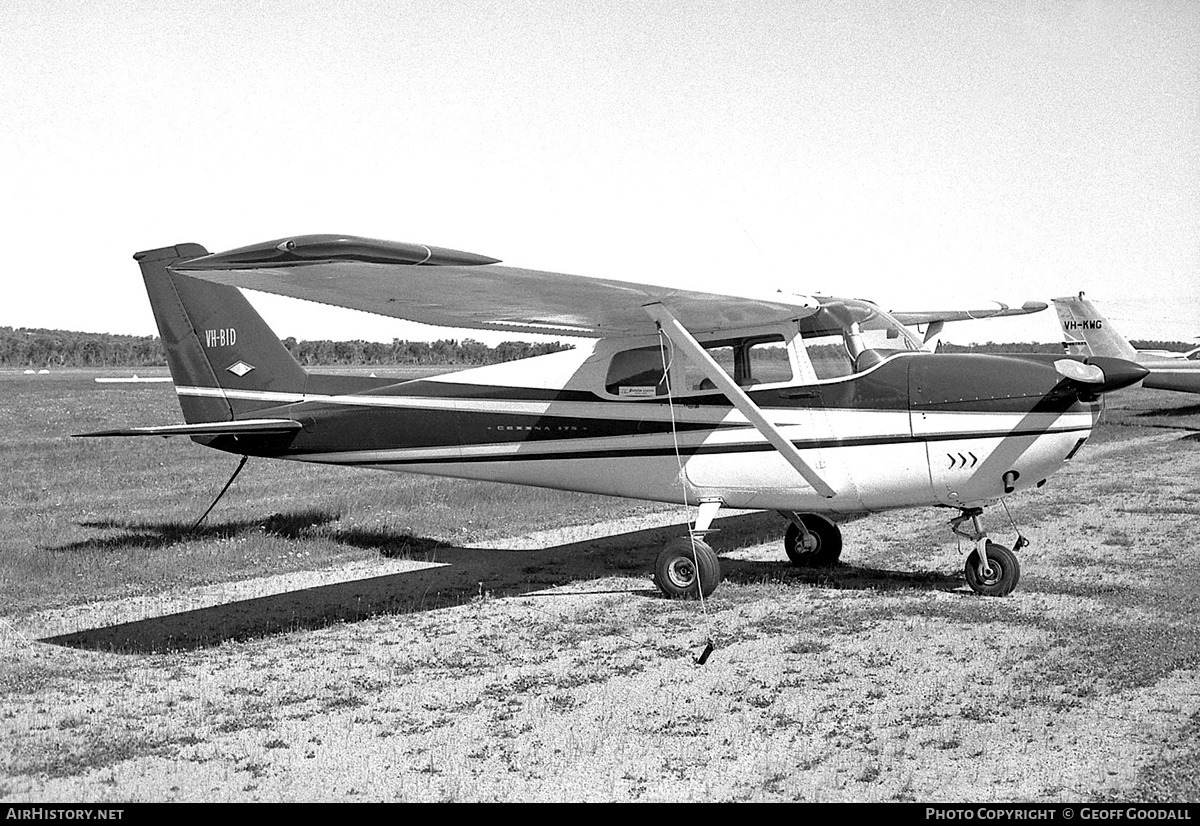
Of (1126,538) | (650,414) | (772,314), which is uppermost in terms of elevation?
(772,314)

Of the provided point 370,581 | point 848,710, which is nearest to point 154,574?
point 370,581

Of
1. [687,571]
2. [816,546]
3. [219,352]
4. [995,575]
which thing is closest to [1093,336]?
[816,546]

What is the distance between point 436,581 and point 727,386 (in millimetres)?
3424

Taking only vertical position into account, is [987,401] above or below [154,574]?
above

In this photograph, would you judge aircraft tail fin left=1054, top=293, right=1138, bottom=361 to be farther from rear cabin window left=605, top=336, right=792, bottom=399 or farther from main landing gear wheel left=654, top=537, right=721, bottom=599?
main landing gear wheel left=654, top=537, right=721, bottom=599

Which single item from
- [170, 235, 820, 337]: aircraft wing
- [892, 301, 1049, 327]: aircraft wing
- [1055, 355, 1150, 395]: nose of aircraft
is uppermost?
[170, 235, 820, 337]: aircraft wing

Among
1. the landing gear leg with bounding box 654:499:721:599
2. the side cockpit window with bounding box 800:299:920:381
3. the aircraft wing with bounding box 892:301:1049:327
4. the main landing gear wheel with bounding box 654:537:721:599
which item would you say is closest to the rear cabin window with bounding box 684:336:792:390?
the side cockpit window with bounding box 800:299:920:381

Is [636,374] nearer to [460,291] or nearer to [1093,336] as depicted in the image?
[460,291]

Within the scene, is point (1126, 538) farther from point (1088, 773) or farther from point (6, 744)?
point (6, 744)

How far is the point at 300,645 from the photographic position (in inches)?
304

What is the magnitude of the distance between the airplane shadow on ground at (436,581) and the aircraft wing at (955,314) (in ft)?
9.55

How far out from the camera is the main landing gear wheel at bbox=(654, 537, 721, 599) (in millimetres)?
8961

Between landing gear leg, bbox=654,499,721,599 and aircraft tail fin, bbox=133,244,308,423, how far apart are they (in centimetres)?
456
